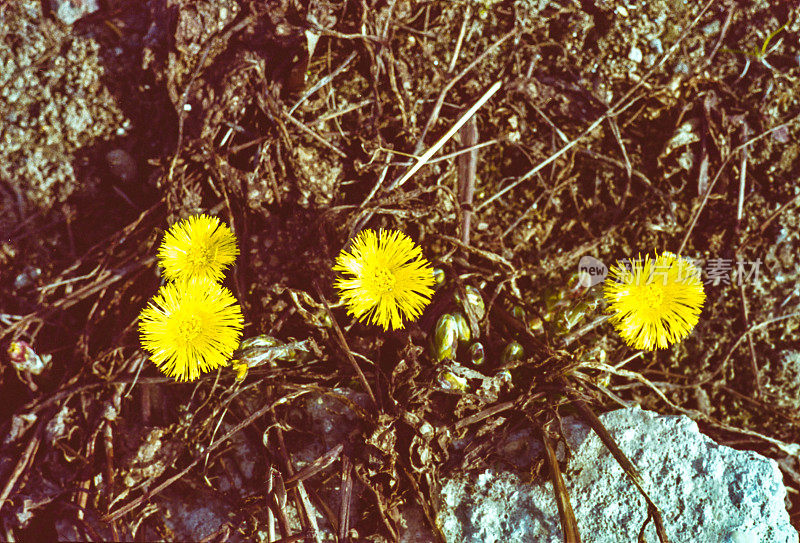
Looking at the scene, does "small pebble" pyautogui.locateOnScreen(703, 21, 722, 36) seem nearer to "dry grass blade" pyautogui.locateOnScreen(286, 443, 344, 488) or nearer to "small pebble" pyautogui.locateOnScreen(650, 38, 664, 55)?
"small pebble" pyautogui.locateOnScreen(650, 38, 664, 55)

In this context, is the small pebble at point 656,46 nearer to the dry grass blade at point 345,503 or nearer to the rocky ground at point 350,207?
the rocky ground at point 350,207

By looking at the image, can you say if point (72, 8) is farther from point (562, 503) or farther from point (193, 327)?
point (562, 503)

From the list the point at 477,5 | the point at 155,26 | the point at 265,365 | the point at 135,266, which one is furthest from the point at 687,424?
the point at 155,26

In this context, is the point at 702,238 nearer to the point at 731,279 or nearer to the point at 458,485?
the point at 731,279

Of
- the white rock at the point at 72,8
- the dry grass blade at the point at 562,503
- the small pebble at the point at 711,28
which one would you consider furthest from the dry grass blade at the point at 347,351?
the small pebble at the point at 711,28

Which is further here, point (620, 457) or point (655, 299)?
point (655, 299)

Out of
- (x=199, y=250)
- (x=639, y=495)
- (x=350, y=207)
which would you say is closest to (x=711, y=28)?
(x=350, y=207)
